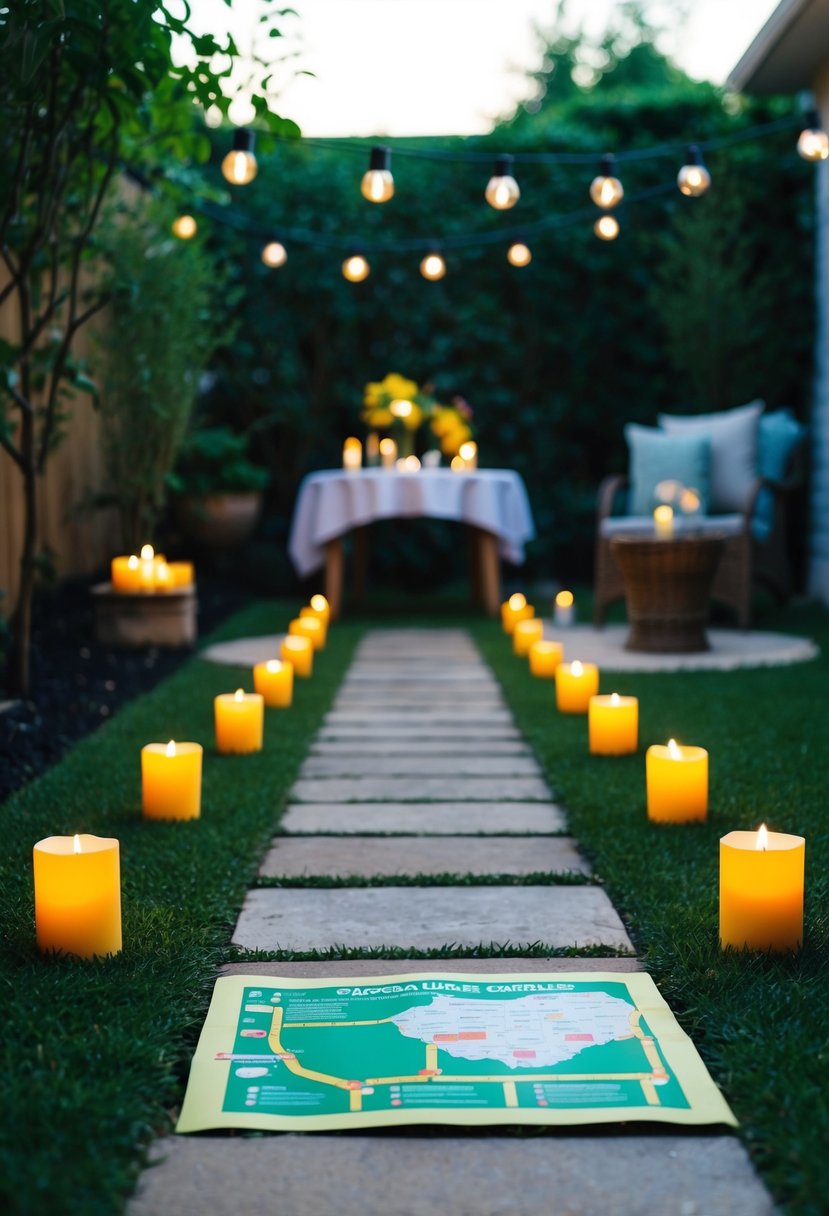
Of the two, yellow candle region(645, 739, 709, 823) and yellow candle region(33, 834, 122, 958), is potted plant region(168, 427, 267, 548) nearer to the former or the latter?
yellow candle region(645, 739, 709, 823)

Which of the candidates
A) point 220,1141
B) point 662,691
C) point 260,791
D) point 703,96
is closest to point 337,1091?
point 220,1141

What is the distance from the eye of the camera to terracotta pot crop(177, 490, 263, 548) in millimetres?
6703

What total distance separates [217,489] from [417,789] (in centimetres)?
432

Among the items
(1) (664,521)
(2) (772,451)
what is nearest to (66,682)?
(1) (664,521)

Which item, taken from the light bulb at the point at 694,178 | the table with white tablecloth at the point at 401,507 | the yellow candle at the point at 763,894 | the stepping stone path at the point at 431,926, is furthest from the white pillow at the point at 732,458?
the yellow candle at the point at 763,894

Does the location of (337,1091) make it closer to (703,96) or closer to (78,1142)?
(78,1142)

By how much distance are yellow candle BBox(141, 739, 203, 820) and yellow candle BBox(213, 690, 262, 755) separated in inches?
23.0

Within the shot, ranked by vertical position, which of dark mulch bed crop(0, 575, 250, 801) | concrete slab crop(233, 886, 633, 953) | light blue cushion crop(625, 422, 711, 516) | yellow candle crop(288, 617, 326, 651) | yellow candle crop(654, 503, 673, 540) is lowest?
concrete slab crop(233, 886, 633, 953)

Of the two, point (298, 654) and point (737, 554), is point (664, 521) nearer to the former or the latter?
point (737, 554)

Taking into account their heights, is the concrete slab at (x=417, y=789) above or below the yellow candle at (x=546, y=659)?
below

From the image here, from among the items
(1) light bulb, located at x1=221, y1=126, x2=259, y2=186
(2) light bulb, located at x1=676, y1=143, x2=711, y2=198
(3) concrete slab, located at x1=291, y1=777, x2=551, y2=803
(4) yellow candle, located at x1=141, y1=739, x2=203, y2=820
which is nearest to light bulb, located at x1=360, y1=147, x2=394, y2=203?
(1) light bulb, located at x1=221, y1=126, x2=259, y2=186

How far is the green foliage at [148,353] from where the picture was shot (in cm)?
491

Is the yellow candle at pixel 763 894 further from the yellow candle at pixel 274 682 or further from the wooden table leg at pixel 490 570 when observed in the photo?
the wooden table leg at pixel 490 570

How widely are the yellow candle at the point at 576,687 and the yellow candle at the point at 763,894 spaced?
71.7 inches
